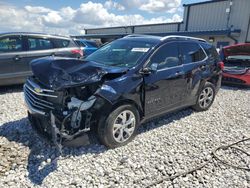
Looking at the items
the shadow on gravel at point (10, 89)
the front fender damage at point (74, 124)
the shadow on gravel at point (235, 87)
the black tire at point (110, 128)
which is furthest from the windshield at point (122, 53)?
the shadow on gravel at point (235, 87)

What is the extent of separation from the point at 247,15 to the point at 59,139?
1638 cm

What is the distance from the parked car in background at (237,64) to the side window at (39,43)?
21.4 feet

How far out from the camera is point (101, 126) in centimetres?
328

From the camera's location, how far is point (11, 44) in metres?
6.09

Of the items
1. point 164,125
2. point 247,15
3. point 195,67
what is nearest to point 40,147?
point 164,125

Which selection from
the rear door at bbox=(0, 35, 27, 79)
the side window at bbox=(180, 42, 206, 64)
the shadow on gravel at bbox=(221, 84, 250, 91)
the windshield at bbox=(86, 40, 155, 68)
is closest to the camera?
the windshield at bbox=(86, 40, 155, 68)

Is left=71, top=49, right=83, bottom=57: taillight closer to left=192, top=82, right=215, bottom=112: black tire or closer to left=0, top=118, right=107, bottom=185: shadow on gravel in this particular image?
left=0, top=118, right=107, bottom=185: shadow on gravel

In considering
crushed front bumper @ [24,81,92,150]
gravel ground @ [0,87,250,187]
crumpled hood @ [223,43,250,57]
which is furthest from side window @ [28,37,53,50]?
crumpled hood @ [223,43,250,57]

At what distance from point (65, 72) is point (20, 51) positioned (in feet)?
12.9

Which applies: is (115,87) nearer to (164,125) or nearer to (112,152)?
(112,152)

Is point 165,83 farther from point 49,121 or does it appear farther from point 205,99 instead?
point 49,121

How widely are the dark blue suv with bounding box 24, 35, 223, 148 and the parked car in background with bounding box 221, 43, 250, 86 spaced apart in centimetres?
404

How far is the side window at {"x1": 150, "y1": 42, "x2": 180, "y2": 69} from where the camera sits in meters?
4.00

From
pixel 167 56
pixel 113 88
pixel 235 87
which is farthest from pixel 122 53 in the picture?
pixel 235 87
